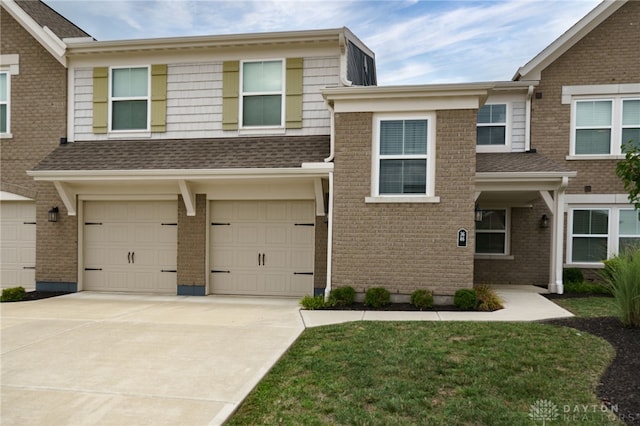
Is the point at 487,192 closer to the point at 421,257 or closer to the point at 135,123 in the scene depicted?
the point at 421,257

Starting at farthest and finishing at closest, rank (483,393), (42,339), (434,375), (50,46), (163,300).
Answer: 1. (50,46)
2. (163,300)
3. (42,339)
4. (434,375)
5. (483,393)

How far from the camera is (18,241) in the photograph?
445 inches

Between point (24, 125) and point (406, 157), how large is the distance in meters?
9.91

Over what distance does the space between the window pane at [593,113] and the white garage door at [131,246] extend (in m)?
11.0

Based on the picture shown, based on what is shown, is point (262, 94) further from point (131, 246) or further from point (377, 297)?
point (377, 297)

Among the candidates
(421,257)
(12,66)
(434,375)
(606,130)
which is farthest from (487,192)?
(12,66)

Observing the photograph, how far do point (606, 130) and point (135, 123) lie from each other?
12.5m

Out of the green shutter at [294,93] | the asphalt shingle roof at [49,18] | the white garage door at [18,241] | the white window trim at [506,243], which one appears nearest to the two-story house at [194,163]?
the green shutter at [294,93]

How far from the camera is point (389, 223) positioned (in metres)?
8.75

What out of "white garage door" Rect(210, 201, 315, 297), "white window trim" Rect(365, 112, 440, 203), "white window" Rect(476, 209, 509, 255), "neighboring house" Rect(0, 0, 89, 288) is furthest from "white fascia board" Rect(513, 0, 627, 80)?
"neighboring house" Rect(0, 0, 89, 288)

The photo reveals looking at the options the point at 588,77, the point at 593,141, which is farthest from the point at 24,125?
the point at 593,141

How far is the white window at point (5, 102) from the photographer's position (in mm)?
11250

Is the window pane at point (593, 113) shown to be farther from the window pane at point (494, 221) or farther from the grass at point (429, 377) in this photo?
the grass at point (429, 377)

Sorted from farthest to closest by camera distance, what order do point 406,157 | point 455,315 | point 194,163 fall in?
point 194,163, point 406,157, point 455,315
